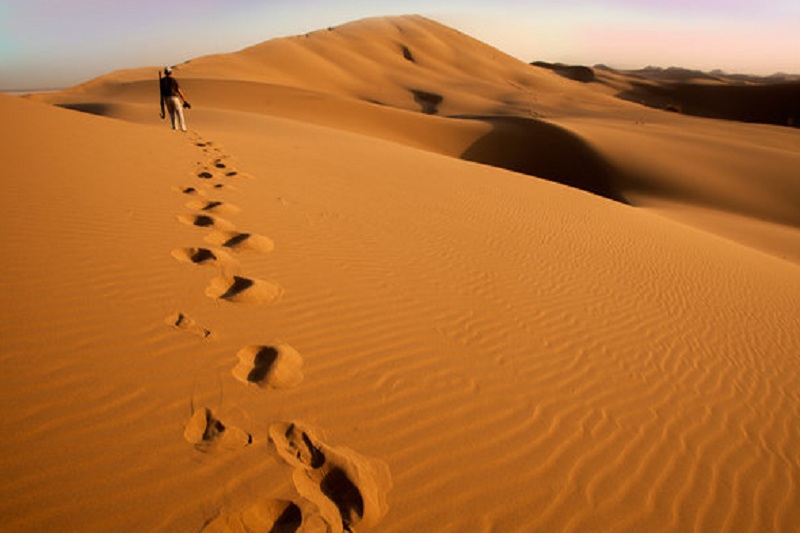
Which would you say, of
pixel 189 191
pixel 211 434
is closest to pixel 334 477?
pixel 211 434

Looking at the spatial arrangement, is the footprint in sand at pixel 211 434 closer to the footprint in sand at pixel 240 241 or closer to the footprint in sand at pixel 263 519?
the footprint in sand at pixel 263 519

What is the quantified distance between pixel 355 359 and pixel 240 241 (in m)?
1.89

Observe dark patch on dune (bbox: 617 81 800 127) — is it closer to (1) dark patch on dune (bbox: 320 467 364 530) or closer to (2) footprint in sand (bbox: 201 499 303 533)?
(1) dark patch on dune (bbox: 320 467 364 530)

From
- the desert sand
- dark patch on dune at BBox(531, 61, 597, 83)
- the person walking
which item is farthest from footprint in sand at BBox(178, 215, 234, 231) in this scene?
dark patch on dune at BBox(531, 61, 597, 83)

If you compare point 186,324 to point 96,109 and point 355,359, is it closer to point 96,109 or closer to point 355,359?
point 355,359

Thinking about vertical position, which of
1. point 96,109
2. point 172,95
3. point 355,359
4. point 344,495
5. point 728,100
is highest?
point 728,100

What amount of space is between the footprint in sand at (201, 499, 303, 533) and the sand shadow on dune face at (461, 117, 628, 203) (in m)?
16.2

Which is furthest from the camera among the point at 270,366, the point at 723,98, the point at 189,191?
the point at 723,98

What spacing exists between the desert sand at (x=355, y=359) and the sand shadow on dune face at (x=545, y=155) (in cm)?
983

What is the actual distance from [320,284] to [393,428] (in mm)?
1626

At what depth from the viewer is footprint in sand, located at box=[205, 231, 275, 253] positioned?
157 inches

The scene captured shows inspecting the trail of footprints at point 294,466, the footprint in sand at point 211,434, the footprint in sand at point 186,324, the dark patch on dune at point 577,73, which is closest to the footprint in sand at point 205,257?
the trail of footprints at point 294,466

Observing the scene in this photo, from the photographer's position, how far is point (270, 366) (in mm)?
2529

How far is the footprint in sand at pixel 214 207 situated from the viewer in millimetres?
4730
